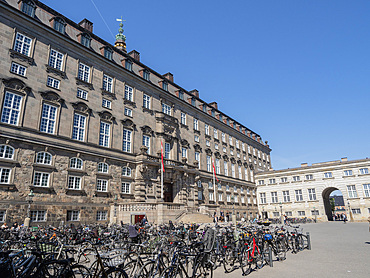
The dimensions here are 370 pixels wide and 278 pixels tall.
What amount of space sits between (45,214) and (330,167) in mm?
53678

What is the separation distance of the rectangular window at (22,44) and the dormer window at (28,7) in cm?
261

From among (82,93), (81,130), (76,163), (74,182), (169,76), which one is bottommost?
(74,182)

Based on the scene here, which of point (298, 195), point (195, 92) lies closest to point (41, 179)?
point (195, 92)

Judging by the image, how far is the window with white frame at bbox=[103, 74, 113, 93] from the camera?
2907 cm

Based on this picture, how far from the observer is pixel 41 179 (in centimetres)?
2106

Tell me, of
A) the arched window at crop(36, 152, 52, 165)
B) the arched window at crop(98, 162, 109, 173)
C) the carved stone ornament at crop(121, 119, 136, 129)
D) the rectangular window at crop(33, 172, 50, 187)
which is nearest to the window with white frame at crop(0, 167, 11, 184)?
the rectangular window at crop(33, 172, 50, 187)

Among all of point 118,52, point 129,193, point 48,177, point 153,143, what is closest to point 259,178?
point 153,143

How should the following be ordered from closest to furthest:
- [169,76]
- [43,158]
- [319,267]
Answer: [319,267]
[43,158]
[169,76]

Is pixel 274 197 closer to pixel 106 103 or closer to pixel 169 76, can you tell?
pixel 169 76

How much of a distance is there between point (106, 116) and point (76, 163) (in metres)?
6.63

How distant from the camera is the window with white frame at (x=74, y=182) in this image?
Result: 23.1 m

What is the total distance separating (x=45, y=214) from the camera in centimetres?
2070

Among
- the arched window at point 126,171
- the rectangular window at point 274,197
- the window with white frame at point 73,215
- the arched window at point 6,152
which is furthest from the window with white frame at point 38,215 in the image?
the rectangular window at point 274,197

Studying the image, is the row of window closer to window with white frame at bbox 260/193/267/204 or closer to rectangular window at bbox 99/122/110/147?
window with white frame at bbox 260/193/267/204
